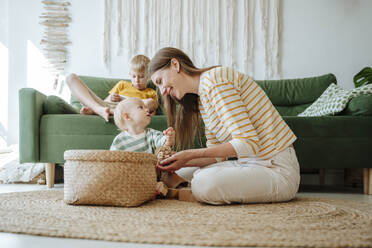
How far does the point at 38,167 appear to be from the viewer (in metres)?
2.77

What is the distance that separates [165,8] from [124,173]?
2550 millimetres

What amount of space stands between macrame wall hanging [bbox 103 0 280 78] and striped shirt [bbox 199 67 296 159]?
2.00 metres

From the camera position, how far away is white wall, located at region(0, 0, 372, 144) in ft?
11.4

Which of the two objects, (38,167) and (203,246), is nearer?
(203,246)

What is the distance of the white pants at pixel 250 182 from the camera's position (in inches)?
57.1

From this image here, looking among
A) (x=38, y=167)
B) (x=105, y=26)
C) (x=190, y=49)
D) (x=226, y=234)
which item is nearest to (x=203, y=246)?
(x=226, y=234)

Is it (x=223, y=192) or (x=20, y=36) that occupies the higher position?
(x=20, y=36)

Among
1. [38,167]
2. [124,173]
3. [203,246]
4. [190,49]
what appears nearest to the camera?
[203,246]

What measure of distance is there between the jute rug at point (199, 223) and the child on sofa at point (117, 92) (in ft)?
3.20

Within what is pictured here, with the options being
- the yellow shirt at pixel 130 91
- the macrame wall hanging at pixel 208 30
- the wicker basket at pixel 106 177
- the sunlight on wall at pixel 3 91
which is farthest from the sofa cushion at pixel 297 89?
the sunlight on wall at pixel 3 91

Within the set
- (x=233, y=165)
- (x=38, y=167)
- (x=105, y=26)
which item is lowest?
(x=38, y=167)

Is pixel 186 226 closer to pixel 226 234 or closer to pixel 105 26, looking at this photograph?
pixel 226 234

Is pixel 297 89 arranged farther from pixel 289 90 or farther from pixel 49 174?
pixel 49 174

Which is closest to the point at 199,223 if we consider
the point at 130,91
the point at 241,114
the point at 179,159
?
the point at 179,159
